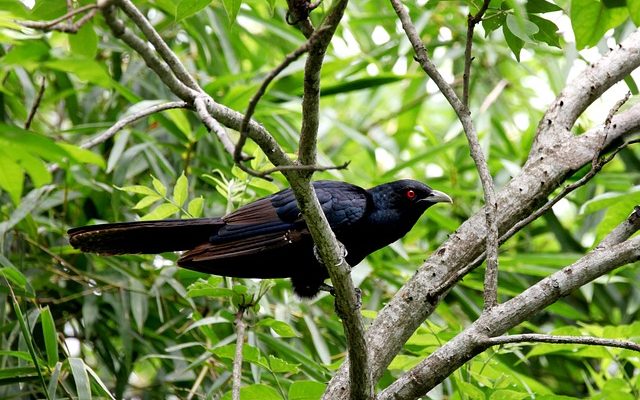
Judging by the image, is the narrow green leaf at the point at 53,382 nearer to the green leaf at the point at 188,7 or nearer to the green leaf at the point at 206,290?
the green leaf at the point at 206,290

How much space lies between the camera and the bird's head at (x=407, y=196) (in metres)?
4.23

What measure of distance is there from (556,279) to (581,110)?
1.10 m

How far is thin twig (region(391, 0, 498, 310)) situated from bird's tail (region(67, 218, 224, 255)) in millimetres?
1298

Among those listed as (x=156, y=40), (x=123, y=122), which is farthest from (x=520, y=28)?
(x=123, y=122)

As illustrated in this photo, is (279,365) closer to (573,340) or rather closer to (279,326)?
(279,326)

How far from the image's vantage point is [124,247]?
3.58 metres

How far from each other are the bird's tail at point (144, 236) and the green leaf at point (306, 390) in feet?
3.22

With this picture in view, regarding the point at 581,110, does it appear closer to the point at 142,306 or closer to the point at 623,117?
the point at 623,117

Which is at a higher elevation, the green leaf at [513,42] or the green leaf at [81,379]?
the green leaf at [513,42]

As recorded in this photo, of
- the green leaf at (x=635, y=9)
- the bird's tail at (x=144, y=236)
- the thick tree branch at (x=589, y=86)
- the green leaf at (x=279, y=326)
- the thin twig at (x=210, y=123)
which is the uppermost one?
the thick tree branch at (x=589, y=86)

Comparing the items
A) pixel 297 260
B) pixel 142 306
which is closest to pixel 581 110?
pixel 297 260

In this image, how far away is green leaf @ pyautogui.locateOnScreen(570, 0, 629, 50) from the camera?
261 cm

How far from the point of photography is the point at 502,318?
2629mm

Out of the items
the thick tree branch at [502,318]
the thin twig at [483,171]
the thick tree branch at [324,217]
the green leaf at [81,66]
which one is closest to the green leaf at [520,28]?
the thin twig at [483,171]
